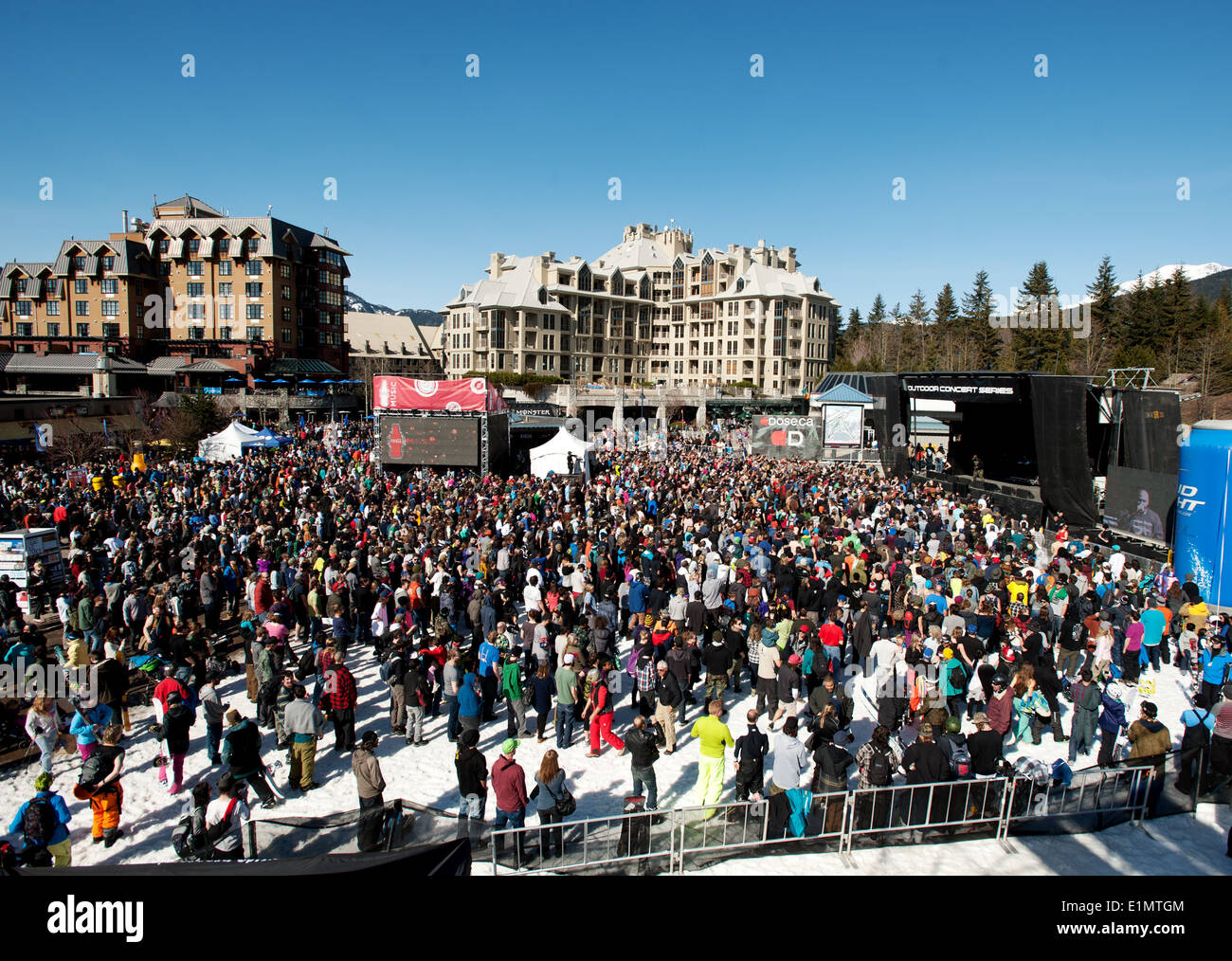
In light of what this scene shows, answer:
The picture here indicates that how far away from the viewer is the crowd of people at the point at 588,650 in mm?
6586

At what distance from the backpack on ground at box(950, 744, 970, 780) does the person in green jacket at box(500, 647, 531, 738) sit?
4685 millimetres

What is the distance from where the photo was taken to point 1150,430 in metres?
19.0

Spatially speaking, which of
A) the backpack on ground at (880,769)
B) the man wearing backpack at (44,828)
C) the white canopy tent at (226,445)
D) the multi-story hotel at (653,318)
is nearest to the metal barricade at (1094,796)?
the backpack on ground at (880,769)

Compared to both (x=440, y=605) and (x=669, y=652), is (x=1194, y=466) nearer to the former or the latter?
(x=669, y=652)

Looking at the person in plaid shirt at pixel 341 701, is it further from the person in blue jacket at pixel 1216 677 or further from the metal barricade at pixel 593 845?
the person in blue jacket at pixel 1216 677

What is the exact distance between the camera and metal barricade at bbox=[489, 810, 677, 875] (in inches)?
234

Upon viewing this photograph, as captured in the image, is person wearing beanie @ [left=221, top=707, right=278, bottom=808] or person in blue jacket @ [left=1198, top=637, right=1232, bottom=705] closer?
person wearing beanie @ [left=221, top=707, right=278, bottom=808]

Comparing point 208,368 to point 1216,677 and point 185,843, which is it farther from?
point 1216,677

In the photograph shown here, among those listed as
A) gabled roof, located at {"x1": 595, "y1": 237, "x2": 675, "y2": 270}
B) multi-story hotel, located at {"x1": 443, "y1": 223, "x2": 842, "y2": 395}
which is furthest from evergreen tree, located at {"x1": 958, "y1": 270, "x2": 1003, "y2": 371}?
gabled roof, located at {"x1": 595, "y1": 237, "x2": 675, "y2": 270}

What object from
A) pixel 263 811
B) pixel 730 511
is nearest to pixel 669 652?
pixel 263 811

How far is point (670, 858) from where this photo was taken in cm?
611

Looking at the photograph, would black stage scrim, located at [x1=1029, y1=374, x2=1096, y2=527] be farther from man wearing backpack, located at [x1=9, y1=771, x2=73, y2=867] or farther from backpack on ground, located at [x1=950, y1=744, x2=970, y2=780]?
man wearing backpack, located at [x1=9, y1=771, x2=73, y2=867]

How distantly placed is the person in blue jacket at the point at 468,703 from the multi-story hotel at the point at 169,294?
5755cm
